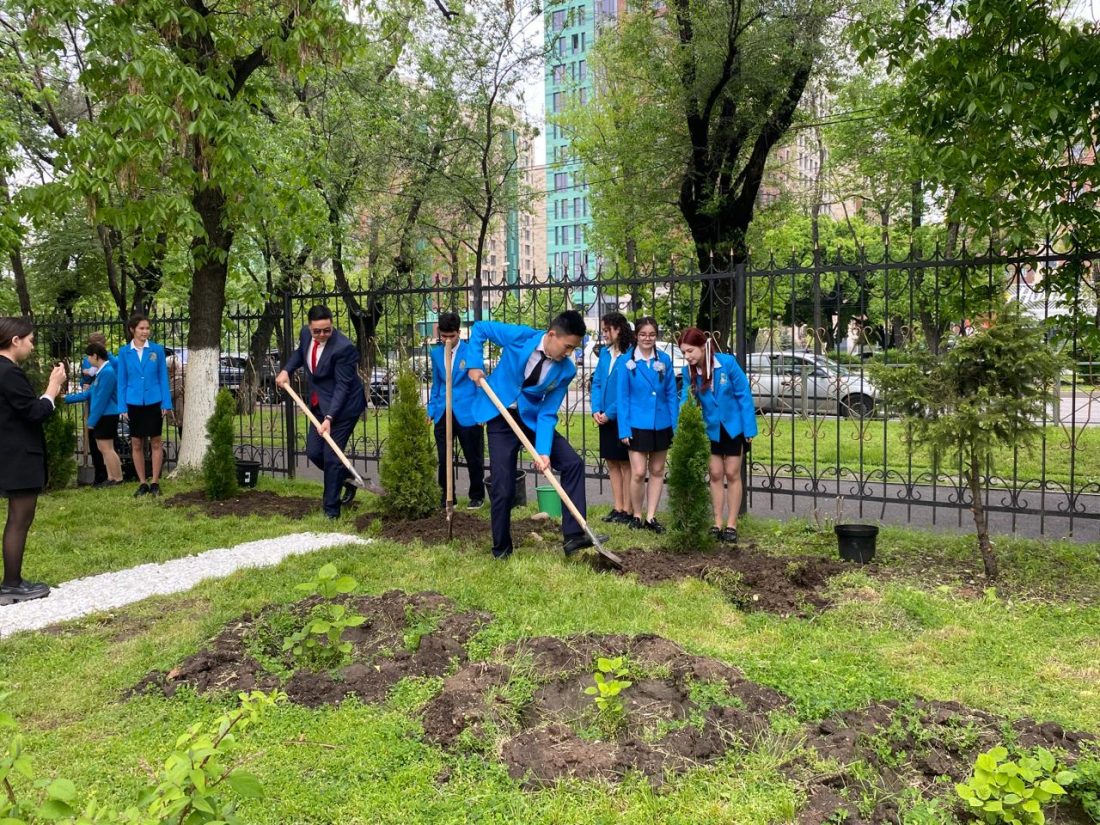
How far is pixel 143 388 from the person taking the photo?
30.0ft

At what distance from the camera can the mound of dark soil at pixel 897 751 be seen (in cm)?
282

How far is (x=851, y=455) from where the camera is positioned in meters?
12.1

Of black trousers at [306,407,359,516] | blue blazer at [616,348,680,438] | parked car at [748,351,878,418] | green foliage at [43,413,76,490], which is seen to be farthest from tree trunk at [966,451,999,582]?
green foliage at [43,413,76,490]

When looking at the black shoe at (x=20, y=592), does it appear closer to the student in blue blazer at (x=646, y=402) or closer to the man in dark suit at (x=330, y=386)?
the man in dark suit at (x=330, y=386)

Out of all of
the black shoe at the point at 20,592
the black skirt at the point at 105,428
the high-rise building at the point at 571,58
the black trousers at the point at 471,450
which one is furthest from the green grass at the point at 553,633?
the high-rise building at the point at 571,58

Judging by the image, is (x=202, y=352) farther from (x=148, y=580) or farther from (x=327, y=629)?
(x=327, y=629)

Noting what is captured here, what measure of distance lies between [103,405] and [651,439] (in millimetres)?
6614

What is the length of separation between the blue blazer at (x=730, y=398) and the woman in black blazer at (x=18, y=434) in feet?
15.4

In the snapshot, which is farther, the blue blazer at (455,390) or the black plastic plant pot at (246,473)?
the black plastic plant pot at (246,473)

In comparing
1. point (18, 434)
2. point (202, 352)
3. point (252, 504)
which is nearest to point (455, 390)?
point (252, 504)

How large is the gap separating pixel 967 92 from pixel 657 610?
165 inches

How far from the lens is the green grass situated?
2.96 meters

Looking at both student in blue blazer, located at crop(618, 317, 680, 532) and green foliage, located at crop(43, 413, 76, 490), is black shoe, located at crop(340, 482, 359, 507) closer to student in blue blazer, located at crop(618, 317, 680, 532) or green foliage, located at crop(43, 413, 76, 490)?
student in blue blazer, located at crop(618, 317, 680, 532)

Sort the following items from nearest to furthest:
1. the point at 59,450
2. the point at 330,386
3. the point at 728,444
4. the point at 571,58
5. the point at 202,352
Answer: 1. the point at 728,444
2. the point at 330,386
3. the point at 59,450
4. the point at 202,352
5. the point at 571,58
